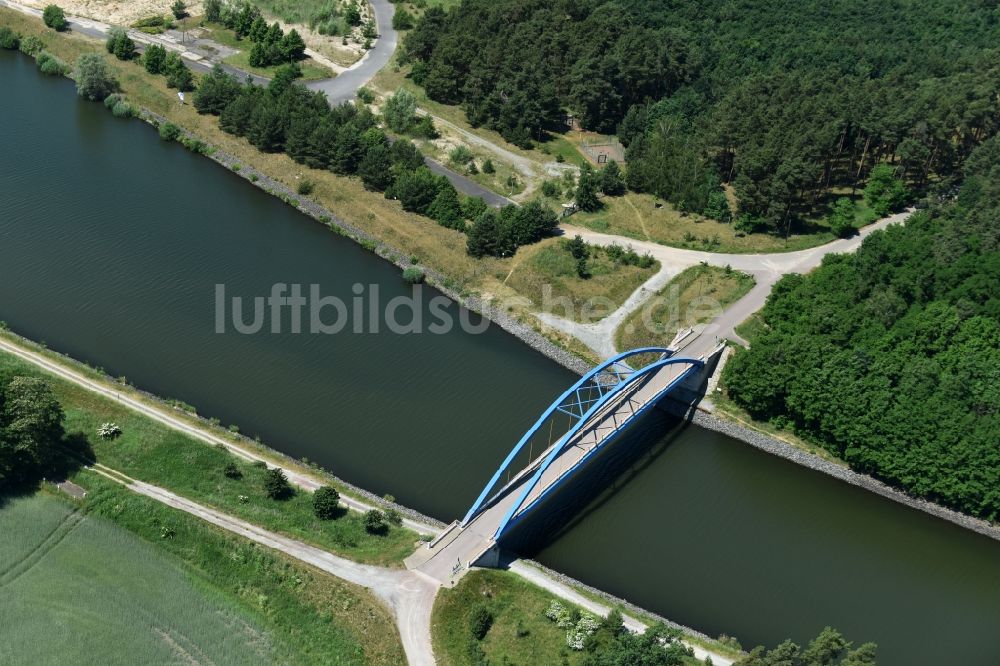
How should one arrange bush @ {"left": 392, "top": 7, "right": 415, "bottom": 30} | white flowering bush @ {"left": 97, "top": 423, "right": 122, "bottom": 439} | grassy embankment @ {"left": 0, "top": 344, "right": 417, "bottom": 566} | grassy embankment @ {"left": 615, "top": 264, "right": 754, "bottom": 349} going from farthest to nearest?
1. bush @ {"left": 392, "top": 7, "right": 415, "bottom": 30}
2. grassy embankment @ {"left": 615, "top": 264, "right": 754, "bottom": 349}
3. white flowering bush @ {"left": 97, "top": 423, "right": 122, "bottom": 439}
4. grassy embankment @ {"left": 0, "top": 344, "right": 417, "bottom": 566}

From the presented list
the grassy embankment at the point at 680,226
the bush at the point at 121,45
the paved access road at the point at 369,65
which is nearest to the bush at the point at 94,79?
the bush at the point at 121,45

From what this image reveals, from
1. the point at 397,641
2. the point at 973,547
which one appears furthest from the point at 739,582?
the point at 397,641

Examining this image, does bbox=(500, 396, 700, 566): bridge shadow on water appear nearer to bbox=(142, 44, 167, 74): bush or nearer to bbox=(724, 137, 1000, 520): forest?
bbox=(724, 137, 1000, 520): forest

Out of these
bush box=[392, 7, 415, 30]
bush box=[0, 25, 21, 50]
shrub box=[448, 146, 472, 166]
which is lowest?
bush box=[0, 25, 21, 50]

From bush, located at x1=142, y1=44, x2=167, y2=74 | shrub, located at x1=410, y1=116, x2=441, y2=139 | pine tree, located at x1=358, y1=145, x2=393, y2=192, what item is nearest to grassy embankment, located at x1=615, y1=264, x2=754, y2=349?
pine tree, located at x1=358, y1=145, x2=393, y2=192

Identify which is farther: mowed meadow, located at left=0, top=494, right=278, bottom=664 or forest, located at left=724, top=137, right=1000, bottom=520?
forest, located at left=724, top=137, right=1000, bottom=520

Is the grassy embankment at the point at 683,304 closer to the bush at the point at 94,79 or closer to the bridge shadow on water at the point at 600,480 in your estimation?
the bridge shadow on water at the point at 600,480
